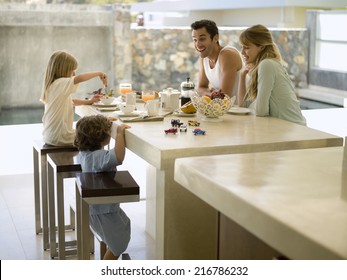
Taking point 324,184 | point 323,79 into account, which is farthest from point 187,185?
point 323,79

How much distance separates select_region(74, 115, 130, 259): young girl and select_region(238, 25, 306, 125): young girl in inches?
30.6

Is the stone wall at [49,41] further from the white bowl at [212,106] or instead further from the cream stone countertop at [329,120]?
the white bowl at [212,106]

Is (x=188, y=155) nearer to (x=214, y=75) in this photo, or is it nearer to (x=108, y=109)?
(x=108, y=109)

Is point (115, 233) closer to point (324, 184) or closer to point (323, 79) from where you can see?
point (324, 184)

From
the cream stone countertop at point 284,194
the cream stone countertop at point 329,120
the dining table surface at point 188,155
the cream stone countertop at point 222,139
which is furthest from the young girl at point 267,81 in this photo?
the cream stone countertop at point 329,120

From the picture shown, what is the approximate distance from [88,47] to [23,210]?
14.2ft

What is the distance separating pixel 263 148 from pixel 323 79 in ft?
24.7

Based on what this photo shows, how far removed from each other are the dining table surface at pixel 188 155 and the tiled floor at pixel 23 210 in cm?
69

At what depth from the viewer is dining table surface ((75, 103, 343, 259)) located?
2.29 m

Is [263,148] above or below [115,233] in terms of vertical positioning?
above


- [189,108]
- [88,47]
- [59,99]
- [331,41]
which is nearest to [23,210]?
[59,99]

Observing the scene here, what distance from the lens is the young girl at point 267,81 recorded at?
10.0 feet

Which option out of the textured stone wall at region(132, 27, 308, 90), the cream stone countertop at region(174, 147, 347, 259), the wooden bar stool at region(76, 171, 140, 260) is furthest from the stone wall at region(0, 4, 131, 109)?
the cream stone countertop at region(174, 147, 347, 259)
